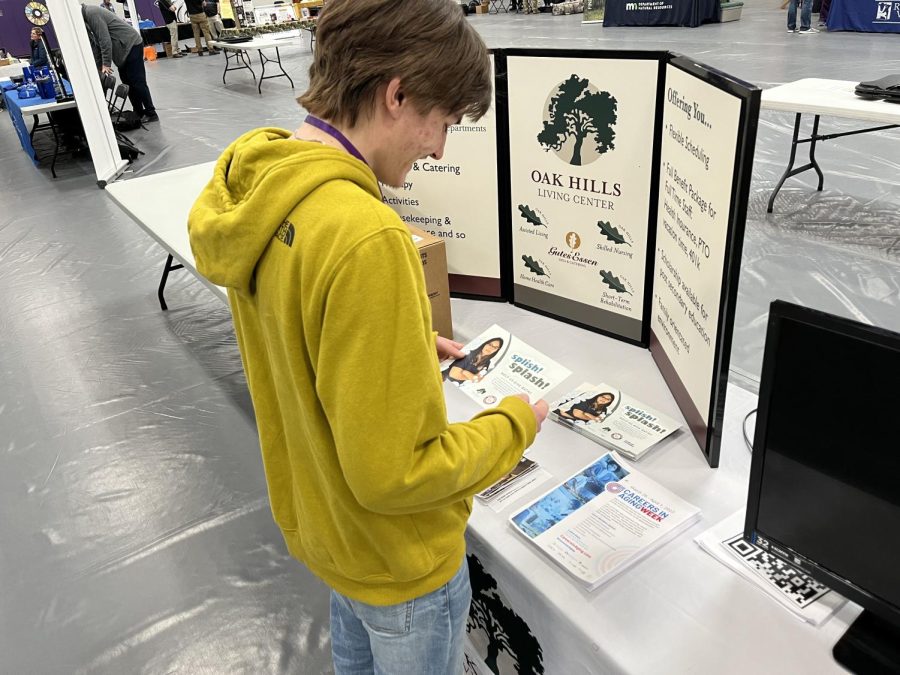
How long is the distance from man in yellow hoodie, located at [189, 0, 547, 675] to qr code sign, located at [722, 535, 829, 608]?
0.41 meters

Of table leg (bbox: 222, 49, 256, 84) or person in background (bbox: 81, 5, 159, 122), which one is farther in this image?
table leg (bbox: 222, 49, 256, 84)

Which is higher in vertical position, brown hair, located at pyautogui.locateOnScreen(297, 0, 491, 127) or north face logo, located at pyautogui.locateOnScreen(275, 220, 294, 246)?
brown hair, located at pyautogui.locateOnScreen(297, 0, 491, 127)

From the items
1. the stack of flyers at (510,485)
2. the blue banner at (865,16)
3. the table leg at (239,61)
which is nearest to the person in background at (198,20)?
the table leg at (239,61)

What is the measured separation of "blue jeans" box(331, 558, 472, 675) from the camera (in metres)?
0.94

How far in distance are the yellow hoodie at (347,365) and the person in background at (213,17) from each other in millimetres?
13393

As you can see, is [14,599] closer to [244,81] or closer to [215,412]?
[215,412]

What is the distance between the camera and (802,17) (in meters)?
9.11

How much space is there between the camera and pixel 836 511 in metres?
0.83

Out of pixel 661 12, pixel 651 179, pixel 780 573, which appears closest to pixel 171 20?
pixel 661 12

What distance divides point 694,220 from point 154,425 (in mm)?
2238

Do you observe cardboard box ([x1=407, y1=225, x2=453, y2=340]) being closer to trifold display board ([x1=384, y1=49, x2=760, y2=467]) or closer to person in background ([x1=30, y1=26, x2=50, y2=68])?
trifold display board ([x1=384, y1=49, x2=760, y2=467])

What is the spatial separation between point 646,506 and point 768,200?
3398 millimetres

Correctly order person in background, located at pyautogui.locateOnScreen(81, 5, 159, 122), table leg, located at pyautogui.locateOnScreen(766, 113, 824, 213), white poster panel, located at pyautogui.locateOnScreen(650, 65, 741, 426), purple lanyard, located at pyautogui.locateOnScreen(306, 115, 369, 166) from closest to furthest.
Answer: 1. purple lanyard, located at pyautogui.locateOnScreen(306, 115, 369, 166)
2. white poster panel, located at pyautogui.locateOnScreen(650, 65, 741, 426)
3. table leg, located at pyautogui.locateOnScreen(766, 113, 824, 213)
4. person in background, located at pyautogui.locateOnScreen(81, 5, 159, 122)

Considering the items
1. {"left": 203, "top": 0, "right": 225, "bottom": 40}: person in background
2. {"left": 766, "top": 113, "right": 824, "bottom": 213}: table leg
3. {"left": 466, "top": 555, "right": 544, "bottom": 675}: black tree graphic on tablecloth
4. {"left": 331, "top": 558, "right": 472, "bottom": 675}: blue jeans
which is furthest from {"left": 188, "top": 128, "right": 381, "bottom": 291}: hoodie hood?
{"left": 203, "top": 0, "right": 225, "bottom": 40}: person in background
